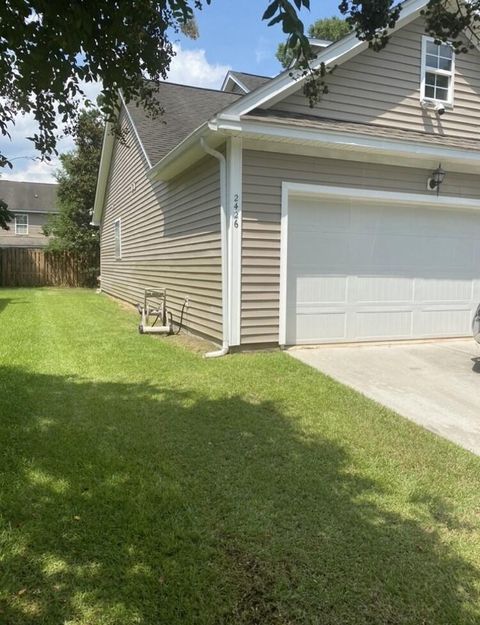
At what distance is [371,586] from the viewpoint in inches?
85.4

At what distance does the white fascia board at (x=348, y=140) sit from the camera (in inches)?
241

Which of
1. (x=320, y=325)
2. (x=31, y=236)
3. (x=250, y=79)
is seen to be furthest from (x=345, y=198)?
(x=31, y=236)

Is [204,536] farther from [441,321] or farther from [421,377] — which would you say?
[441,321]

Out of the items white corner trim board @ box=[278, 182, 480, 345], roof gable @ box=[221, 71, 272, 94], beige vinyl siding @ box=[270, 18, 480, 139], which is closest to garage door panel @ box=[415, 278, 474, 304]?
white corner trim board @ box=[278, 182, 480, 345]

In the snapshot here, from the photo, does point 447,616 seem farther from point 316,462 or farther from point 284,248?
point 284,248

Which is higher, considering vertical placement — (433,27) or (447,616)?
(433,27)

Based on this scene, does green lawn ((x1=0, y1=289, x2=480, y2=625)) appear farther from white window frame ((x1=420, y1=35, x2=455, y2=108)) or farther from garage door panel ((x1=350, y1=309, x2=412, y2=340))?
white window frame ((x1=420, y1=35, x2=455, y2=108))

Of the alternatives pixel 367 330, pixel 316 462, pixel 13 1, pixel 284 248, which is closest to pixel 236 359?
pixel 284 248

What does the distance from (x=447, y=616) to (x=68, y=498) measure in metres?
2.07

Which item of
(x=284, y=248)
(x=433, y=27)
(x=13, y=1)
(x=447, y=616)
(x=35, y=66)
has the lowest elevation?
(x=447, y=616)

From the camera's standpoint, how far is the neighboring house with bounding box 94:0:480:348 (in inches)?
259

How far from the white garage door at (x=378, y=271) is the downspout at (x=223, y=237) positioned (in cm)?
95

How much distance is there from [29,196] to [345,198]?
29.8 meters

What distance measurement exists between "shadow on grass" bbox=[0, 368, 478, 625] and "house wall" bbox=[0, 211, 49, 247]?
28468mm
